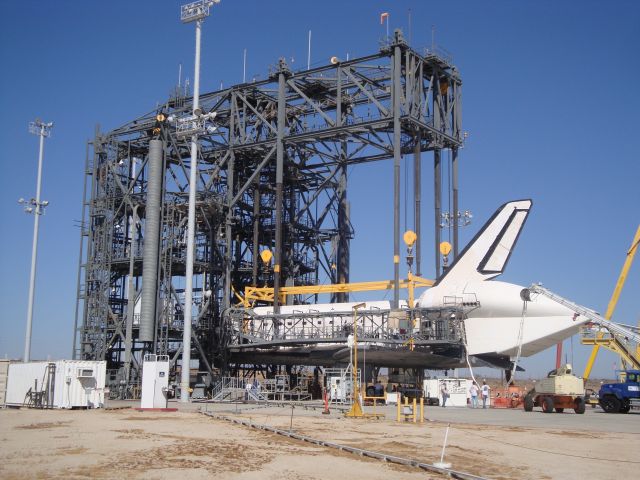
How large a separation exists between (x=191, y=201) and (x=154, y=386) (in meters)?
13.4

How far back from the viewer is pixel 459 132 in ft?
190

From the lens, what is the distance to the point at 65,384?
39500 millimetres

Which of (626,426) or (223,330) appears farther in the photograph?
(223,330)

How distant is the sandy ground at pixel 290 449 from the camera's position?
16.3m

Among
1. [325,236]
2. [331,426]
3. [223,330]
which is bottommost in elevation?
[331,426]

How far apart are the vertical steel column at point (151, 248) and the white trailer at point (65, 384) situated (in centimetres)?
1421

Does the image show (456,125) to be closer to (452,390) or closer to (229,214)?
(229,214)

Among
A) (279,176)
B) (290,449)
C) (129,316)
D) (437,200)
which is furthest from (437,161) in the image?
(290,449)

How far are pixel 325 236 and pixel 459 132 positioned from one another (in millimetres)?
17827

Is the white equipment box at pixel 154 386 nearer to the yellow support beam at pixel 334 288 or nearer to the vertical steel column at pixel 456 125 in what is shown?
the yellow support beam at pixel 334 288

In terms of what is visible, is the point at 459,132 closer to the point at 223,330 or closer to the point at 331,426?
the point at 223,330

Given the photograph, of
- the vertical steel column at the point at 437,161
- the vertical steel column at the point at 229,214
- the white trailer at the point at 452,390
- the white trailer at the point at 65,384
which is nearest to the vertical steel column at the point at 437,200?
the vertical steel column at the point at 437,161

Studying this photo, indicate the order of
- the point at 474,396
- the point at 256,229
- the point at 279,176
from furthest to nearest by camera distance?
the point at 256,229
the point at 279,176
the point at 474,396

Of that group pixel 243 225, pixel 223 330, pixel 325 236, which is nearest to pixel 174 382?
pixel 223 330
